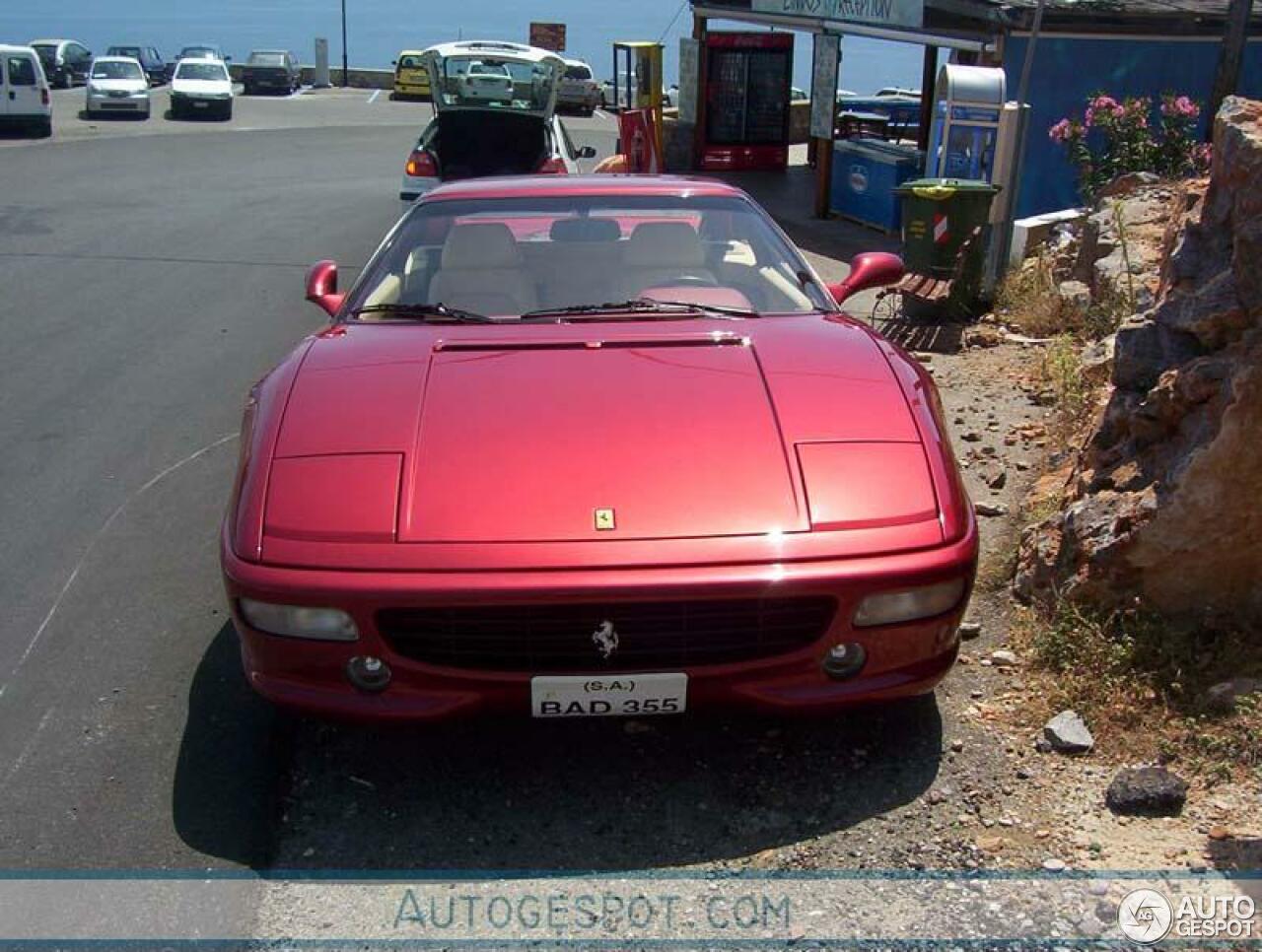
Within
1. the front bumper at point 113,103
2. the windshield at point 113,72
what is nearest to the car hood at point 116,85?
the front bumper at point 113,103

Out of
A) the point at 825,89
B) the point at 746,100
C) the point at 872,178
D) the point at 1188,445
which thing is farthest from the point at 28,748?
the point at 746,100

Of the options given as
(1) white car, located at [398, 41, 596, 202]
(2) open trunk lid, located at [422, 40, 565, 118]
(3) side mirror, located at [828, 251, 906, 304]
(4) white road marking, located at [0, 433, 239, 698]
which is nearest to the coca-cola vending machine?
(2) open trunk lid, located at [422, 40, 565, 118]

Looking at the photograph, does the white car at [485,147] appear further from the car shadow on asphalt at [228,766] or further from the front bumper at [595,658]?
the front bumper at [595,658]

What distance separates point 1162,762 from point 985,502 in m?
1.99

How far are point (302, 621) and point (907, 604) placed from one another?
153 centimetres

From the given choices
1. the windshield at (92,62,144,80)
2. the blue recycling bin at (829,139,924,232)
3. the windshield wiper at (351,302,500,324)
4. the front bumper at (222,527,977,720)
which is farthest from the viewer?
the windshield at (92,62,144,80)

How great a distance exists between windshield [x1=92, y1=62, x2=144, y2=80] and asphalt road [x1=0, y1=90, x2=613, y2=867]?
57.2ft

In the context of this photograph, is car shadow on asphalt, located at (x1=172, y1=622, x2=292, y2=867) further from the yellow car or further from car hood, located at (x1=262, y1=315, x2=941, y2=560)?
the yellow car

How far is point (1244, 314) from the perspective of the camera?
12.9ft

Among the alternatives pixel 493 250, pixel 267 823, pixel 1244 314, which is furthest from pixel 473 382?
pixel 1244 314

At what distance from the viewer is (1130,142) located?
11016 mm

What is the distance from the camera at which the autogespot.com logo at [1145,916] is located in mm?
2734

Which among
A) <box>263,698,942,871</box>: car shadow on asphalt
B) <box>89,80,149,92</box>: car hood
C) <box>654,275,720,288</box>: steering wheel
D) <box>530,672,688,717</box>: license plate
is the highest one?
<box>654,275,720,288</box>: steering wheel

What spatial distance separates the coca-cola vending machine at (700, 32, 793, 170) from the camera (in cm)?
1967
